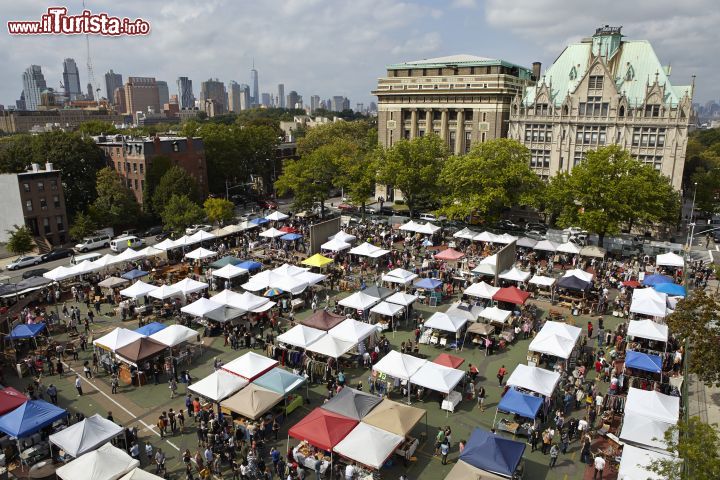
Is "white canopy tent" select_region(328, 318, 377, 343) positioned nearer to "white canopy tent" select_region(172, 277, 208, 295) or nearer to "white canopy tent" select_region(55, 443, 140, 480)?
"white canopy tent" select_region(172, 277, 208, 295)

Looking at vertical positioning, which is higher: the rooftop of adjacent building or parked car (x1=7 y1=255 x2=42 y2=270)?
the rooftop of adjacent building

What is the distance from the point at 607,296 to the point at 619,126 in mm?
33421

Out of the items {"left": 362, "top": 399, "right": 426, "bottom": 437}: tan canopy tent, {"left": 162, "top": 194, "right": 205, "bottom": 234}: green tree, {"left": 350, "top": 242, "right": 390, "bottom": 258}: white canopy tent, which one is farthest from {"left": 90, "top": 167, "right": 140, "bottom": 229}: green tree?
{"left": 362, "top": 399, "right": 426, "bottom": 437}: tan canopy tent

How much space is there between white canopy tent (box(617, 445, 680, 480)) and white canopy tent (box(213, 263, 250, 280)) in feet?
98.6

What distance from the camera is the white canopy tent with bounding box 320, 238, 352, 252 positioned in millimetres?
46756

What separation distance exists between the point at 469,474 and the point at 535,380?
771 cm

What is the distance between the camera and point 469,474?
1748 cm

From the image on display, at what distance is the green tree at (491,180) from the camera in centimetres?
→ 5341

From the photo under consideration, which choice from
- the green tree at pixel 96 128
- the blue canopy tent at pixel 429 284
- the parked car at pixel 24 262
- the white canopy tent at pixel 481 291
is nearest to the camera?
the white canopy tent at pixel 481 291

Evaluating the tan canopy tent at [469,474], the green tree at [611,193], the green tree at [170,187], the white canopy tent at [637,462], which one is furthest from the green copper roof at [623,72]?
the tan canopy tent at [469,474]

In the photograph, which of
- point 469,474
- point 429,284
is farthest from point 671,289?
point 469,474

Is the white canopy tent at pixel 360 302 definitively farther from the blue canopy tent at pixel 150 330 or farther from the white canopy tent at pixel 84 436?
the white canopy tent at pixel 84 436

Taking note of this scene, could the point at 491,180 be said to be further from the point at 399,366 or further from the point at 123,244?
the point at 123,244

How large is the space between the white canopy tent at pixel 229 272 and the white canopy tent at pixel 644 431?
29.5 metres
